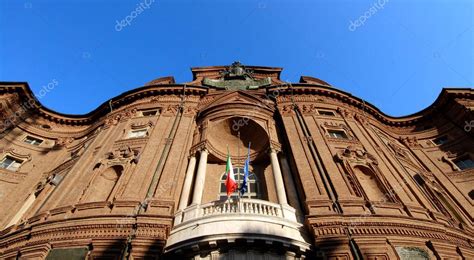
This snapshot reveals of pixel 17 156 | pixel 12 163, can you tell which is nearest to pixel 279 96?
pixel 17 156

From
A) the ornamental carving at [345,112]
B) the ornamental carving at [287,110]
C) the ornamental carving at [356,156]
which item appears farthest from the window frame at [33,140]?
the ornamental carving at [345,112]

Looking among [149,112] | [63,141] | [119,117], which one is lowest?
[119,117]

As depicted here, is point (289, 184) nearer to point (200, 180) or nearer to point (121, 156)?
point (200, 180)

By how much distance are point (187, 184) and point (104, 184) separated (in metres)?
4.79

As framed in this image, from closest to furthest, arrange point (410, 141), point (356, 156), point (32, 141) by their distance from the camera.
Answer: point (356, 156), point (32, 141), point (410, 141)

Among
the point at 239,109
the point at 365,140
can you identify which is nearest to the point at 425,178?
the point at 365,140

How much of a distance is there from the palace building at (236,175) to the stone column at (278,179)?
8 centimetres

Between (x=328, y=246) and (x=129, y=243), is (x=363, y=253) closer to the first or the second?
(x=328, y=246)

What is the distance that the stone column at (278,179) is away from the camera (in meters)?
13.4

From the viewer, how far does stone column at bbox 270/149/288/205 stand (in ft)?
43.9

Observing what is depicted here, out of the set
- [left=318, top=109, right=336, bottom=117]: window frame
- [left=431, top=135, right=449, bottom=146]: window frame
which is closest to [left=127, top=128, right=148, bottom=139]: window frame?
[left=318, top=109, right=336, bottom=117]: window frame

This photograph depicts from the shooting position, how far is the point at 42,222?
1240 cm

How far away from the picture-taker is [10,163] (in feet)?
70.0

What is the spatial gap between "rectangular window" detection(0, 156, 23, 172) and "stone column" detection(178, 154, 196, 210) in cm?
1454
